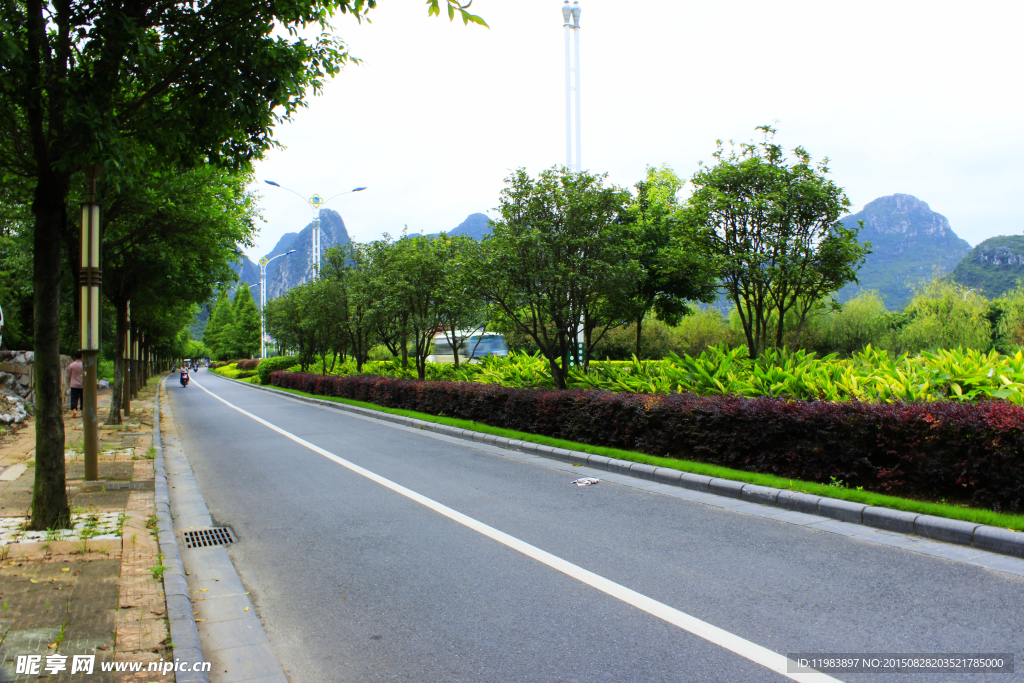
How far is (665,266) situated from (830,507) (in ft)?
36.7

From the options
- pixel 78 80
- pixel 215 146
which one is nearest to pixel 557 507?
pixel 215 146

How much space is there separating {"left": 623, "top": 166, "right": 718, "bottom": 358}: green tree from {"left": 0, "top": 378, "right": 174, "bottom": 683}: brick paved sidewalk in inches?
411

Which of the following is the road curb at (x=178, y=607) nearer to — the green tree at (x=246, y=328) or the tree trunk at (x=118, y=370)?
the tree trunk at (x=118, y=370)

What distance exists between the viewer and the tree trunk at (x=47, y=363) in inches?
230

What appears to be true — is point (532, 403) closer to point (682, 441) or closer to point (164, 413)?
point (682, 441)

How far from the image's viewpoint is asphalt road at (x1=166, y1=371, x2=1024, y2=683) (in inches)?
138

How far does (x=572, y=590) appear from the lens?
177 inches

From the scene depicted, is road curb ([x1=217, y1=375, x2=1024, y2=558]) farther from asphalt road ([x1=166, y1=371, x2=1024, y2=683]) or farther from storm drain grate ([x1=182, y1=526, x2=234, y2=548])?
storm drain grate ([x1=182, y1=526, x2=234, y2=548])

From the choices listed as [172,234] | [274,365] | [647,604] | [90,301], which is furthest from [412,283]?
[274,365]

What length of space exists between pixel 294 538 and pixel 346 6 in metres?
4.96

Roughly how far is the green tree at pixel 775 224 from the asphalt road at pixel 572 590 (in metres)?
7.47

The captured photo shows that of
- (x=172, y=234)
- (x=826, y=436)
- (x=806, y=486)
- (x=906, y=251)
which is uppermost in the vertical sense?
(x=906, y=251)

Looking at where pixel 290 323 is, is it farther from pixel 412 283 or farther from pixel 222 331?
pixel 222 331

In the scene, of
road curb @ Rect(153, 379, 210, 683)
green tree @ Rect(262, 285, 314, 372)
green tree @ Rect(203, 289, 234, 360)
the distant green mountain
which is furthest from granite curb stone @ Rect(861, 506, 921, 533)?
green tree @ Rect(203, 289, 234, 360)
